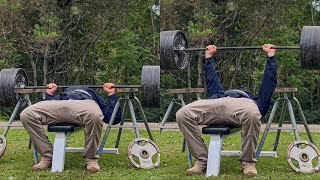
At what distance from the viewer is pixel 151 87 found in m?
4.21

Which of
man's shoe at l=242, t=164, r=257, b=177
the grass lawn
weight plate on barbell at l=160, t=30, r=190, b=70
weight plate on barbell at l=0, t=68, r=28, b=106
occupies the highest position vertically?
weight plate on barbell at l=160, t=30, r=190, b=70

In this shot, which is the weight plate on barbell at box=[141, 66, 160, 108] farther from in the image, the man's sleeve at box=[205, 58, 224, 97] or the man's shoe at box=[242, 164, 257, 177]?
the man's shoe at box=[242, 164, 257, 177]

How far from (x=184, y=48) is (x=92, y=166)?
1.46 m

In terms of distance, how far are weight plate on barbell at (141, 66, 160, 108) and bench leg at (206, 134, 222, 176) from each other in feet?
2.48

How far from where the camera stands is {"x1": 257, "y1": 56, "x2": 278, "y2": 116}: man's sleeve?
12.6ft

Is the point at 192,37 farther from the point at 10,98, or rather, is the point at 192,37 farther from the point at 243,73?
the point at 10,98

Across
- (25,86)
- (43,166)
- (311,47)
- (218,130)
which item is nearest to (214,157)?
(218,130)

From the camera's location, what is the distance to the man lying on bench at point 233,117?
3580 millimetres

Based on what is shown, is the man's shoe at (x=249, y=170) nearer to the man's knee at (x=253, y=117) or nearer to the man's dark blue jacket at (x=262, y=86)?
the man's knee at (x=253, y=117)

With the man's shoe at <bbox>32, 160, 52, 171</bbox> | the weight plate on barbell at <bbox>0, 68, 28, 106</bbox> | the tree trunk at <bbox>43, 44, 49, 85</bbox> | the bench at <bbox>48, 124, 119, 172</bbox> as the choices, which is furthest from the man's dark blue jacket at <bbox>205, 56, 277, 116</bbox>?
the tree trunk at <bbox>43, 44, 49, 85</bbox>

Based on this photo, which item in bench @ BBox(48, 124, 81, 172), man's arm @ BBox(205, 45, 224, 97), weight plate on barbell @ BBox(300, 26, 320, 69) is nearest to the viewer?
weight plate on barbell @ BBox(300, 26, 320, 69)

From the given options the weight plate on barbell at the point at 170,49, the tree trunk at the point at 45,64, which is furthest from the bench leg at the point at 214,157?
the tree trunk at the point at 45,64

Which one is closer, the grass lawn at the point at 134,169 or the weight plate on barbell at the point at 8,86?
the grass lawn at the point at 134,169

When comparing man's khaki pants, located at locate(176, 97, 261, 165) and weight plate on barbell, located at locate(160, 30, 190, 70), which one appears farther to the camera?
weight plate on barbell, located at locate(160, 30, 190, 70)
